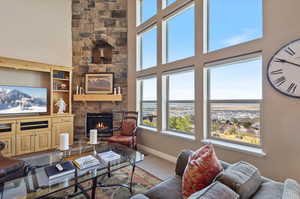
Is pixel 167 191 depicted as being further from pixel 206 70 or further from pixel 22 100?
pixel 22 100

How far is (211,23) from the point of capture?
10.1 feet

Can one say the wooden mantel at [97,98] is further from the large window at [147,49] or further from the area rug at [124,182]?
the area rug at [124,182]

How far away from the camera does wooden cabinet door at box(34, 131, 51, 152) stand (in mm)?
4031

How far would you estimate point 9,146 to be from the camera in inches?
144

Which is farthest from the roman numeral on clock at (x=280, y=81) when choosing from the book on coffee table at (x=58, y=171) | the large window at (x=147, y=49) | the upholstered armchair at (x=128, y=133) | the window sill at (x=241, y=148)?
the upholstered armchair at (x=128, y=133)

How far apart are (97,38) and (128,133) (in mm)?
3288

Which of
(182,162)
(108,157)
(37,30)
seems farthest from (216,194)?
A: (37,30)

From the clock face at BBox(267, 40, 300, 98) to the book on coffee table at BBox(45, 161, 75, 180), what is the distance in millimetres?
2815

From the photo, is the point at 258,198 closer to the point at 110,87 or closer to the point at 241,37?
the point at 241,37

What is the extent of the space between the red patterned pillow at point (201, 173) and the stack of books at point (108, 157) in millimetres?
1231

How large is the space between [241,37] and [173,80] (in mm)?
1616

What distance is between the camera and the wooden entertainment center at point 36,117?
12.2 feet

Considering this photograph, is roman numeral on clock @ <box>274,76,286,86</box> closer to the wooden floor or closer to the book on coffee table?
the wooden floor

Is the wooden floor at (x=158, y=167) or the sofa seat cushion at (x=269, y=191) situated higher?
the sofa seat cushion at (x=269, y=191)
